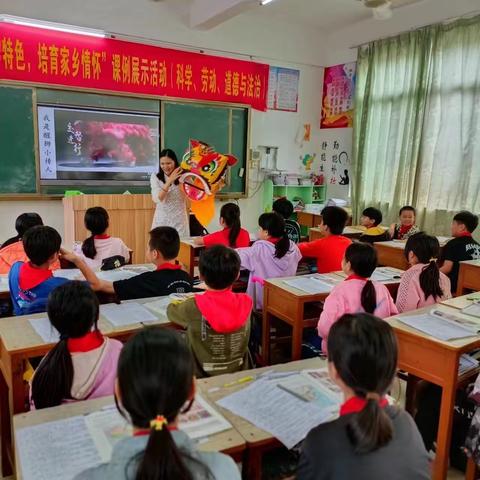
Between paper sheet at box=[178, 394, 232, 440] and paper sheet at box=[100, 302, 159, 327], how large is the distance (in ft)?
2.38

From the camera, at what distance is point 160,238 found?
2355mm

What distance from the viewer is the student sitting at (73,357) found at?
4.60 feet

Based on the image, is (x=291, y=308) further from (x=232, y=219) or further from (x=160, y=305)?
(x=232, y=219)

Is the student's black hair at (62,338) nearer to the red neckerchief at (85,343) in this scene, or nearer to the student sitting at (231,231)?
the red neckerchief at (85,343)

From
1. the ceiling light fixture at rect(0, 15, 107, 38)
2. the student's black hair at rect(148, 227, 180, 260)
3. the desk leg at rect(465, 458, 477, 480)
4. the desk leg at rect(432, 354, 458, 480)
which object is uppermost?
the ceiling light fixture at rect(0, 15, 107, 38)

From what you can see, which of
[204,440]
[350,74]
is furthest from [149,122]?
[204,440]

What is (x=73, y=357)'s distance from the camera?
143cm

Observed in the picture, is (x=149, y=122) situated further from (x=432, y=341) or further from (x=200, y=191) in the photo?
(x=432, y=341)

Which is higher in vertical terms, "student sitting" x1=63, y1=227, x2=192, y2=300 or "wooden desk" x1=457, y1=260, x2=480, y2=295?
"student sitting" x1=63, y1=227, x2=192, y2=300

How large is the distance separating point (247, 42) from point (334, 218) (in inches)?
157

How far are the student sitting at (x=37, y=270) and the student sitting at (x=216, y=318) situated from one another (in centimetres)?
72

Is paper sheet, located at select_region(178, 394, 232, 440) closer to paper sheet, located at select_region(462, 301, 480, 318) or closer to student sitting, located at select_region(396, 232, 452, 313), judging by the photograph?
paper sheet, located at select_region(462, 301, 480, 318)

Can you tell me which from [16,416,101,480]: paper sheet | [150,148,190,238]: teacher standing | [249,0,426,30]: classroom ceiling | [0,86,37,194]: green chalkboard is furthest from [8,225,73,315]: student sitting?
[249,0,426,30]: classroom ceiling

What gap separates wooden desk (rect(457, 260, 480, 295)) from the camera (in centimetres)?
360
